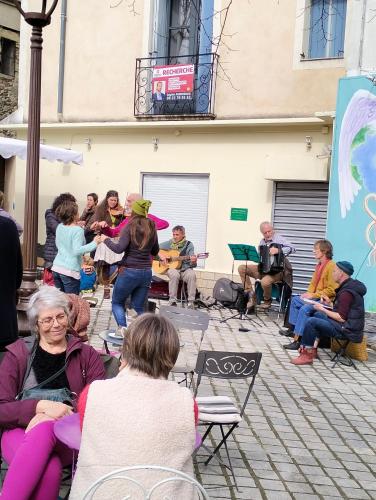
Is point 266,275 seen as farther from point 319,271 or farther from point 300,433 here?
point 300,433

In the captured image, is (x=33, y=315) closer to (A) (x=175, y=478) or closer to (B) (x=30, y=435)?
(B) (x=30, y=435)

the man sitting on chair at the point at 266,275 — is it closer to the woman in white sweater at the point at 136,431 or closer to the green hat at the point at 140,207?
the green hat at the point at 140,207

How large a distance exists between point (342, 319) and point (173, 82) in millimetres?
7312

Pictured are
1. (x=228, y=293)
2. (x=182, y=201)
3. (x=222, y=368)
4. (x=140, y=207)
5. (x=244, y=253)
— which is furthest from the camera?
(x=182, y=201)

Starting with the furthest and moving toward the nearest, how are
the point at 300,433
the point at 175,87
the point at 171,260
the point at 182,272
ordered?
1. the point at 175,87
2. the point at 171,260
3. the point at 182,272
4. the point at 300,433

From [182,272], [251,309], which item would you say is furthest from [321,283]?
[182,272]

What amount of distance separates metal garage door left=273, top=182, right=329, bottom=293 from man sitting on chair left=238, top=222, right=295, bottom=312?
1141 mm

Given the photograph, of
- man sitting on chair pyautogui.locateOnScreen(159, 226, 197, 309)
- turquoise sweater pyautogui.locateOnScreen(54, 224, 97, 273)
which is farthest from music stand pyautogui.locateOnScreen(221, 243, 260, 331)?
turquoise sweater pyautogui.locateOnScreen(54, 224, 97, 273)

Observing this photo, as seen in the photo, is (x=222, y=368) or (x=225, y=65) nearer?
(x=222, y=368)

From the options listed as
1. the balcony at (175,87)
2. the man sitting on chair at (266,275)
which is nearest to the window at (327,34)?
the balcony at (175,87)

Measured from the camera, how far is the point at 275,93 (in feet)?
40.3

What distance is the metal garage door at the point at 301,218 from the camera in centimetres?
1222

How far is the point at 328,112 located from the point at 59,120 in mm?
6672

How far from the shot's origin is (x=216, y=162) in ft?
42.7
